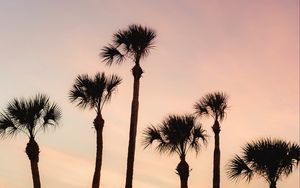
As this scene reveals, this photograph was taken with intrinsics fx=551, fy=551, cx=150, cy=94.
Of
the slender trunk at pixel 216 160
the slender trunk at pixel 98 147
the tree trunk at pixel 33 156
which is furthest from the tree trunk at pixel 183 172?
the tree trunk at pixel 33 156

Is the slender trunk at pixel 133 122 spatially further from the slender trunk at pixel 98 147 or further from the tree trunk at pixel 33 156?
the tree trunk at pixel 33 156

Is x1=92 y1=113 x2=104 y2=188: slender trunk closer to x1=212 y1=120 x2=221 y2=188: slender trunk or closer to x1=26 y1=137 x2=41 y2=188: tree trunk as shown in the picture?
x1=26 y1=137 x2=41 y2=188: tree trunk

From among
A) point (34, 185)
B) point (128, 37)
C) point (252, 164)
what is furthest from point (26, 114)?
point (252, 164)

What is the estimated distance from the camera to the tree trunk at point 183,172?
112 ft

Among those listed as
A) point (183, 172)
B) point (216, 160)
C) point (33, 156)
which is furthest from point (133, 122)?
point (33, 156)

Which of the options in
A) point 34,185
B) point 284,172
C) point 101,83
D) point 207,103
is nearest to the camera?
point 284,172

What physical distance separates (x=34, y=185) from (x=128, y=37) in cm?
1097

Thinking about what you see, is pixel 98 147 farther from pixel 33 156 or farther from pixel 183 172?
pixel 183 172

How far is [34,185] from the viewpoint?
32.2 metres

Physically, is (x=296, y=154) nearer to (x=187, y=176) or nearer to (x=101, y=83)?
(x=187, y=176)

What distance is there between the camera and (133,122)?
109 feet

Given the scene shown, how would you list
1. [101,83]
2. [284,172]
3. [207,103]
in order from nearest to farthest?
[284,172] < [101,83] < [207,103]

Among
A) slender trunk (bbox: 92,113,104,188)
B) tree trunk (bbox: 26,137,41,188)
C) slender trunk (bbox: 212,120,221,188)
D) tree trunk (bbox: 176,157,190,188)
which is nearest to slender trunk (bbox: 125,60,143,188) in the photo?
slender trunk (bbox: 92,113,104,188)

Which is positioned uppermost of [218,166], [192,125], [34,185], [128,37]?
[128,37]
